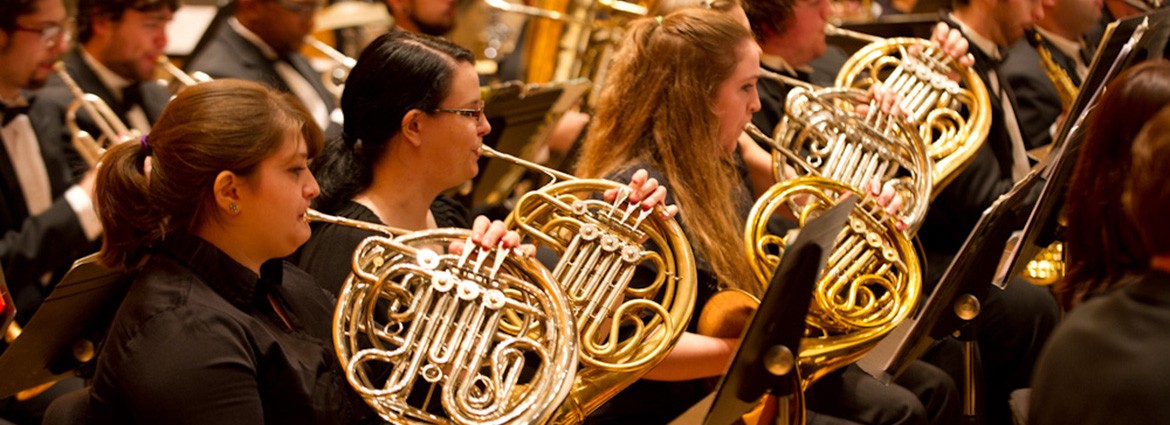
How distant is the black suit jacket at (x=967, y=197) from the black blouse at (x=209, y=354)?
6.42 ft

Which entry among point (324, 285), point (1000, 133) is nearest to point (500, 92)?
point (324, 285)

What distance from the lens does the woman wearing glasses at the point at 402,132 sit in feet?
8.16

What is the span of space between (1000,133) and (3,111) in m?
2.61

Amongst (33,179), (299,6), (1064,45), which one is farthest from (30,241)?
(1064,45)

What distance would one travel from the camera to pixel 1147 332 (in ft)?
4.53

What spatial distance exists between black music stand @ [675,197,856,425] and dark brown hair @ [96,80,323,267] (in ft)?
2.57

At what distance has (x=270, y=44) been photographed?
162 inches

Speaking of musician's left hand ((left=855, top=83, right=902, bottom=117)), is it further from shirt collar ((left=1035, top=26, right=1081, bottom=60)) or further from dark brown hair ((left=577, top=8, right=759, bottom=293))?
shirt collar ((left=1035, top=26, right=1081, bottom=60))

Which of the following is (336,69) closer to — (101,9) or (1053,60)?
(101,9)

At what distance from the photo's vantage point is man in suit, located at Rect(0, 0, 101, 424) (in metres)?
3.01

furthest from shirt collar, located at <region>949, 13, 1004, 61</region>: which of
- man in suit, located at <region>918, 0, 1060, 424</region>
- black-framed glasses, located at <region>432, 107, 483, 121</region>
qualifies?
black-framed glasses, located at <region>432, 107, 483, 121</region>

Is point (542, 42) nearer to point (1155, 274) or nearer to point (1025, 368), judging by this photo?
point (1025, 368)

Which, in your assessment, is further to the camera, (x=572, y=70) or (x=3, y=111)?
(x=572, y=70)

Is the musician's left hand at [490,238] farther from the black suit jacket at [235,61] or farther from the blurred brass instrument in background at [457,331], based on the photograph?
the black suit jacket at [235,61]
